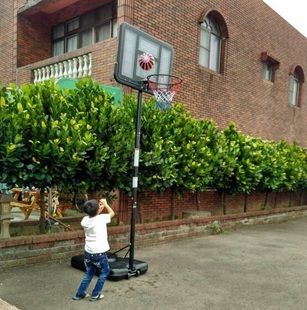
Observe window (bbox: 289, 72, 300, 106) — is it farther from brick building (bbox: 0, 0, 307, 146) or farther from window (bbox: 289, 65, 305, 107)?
brick building (bbox: 0, 0, 307, 146)

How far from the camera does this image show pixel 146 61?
20.2 feet

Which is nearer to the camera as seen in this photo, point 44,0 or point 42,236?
point 42,236

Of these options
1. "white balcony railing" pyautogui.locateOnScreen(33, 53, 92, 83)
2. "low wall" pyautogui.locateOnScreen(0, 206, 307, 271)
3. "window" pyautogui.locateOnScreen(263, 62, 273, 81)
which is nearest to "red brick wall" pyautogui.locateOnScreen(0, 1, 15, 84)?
"white balcony railing" pyautogui.locateOnScreen(33, 53, 92, 83)

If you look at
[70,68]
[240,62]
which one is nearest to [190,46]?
[240,62]

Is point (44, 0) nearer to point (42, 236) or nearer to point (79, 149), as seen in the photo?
point (79, 149)

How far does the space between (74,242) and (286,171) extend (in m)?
8.91

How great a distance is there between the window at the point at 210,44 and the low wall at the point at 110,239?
17.9ft

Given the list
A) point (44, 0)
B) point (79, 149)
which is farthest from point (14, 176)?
point (44, 0)

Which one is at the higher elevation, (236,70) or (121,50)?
(236,70)

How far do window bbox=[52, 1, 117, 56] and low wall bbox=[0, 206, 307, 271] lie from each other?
654 centimetres

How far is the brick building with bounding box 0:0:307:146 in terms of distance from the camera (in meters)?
10.4

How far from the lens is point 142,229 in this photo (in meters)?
7.94

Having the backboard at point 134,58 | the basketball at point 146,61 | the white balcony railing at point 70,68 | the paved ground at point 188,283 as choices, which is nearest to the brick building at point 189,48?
the white balcony railing at point 70,68

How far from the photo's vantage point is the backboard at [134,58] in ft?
19.4
